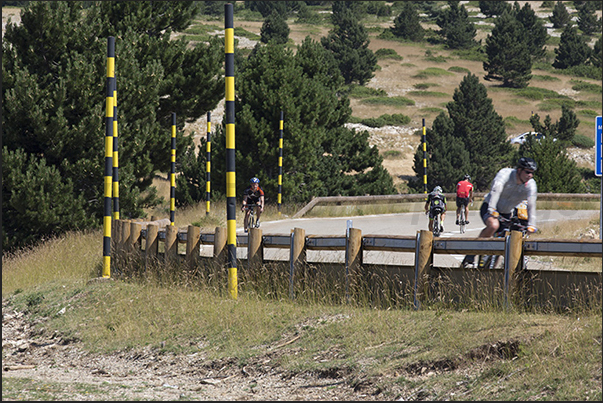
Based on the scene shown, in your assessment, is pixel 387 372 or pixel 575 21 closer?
pixel 387 372

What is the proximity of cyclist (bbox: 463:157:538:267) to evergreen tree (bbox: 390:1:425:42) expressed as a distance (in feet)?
367

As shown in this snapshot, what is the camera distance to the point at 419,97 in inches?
3649

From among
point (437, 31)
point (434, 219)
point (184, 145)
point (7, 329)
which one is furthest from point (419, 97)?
point (7, 329)

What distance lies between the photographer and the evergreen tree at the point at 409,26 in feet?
387

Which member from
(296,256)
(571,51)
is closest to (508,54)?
(571,51)

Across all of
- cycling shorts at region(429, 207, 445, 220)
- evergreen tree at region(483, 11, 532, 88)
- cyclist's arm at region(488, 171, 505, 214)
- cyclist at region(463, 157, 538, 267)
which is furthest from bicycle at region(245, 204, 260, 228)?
evergreen tree at region(483, 11, 532, 88)

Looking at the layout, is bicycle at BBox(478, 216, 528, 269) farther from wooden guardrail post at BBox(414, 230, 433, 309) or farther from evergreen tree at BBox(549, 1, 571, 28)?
evergreen tree at BBox(549, 1, 571, 28)

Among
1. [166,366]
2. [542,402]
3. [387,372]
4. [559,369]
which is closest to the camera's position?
[542,402]

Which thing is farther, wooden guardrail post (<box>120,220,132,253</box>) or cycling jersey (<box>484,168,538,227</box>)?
wooden guardrail post (<box>120,220,132,253</box>)

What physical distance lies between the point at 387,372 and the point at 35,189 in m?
16.1

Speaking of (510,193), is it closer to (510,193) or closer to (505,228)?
(510,193)

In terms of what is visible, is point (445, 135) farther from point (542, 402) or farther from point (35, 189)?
point (542, 402)

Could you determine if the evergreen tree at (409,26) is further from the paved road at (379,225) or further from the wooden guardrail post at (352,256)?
the wooden guardrail post at (352,256)

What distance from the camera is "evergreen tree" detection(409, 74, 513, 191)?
51906 millimetres
